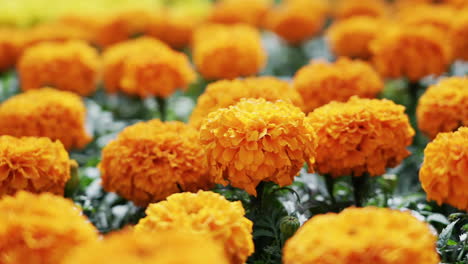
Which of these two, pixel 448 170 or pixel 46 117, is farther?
pixel 46 117

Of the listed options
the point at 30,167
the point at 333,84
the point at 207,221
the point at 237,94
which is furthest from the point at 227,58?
the point at 207,221

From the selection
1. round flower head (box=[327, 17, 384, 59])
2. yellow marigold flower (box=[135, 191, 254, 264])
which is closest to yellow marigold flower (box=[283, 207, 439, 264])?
yellow marigold flower (box=[135, 191, 254, 264])

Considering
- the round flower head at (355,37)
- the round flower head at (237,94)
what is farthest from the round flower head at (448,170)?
the round flower head at (355,37)

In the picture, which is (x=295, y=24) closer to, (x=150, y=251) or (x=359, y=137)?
(x=359, y=137)

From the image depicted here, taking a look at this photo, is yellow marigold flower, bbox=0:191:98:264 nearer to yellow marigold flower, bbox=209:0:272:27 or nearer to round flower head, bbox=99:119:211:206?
round flower head, bbox=99:119:211:206

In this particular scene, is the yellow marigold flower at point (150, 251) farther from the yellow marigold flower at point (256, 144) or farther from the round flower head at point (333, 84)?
the round flower head at point (333, 84)

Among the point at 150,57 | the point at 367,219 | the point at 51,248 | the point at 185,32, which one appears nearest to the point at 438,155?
the point at 367,219
